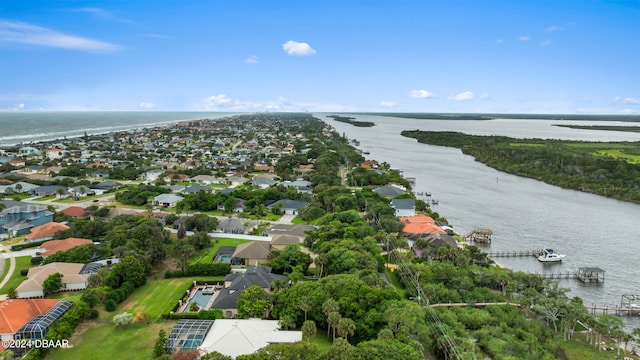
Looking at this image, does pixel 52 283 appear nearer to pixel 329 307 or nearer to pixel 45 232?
pixel 45 232

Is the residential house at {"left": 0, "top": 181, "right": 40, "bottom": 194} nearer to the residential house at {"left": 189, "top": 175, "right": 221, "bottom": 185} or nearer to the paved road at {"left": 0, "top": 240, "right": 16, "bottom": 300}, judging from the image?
the residential house at {"left": 189, "top": 175, "right": 221, "bottom": 185}

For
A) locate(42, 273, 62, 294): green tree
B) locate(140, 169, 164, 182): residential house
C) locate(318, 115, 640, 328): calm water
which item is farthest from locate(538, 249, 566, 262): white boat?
locate(140, 169, 164, 182): residential house

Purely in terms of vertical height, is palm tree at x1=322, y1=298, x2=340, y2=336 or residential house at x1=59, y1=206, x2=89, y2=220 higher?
palm tree at x1=322, y1=298, x2=340, y2=336

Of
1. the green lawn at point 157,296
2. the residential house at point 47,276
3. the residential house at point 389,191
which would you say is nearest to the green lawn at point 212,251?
the green lawn at point 157,296

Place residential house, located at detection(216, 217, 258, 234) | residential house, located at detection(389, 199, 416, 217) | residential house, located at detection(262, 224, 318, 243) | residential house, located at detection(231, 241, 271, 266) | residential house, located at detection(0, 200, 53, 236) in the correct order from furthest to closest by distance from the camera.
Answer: residential house, located at detection(389, 199, 416, 217), residential house, located at detection(216, 217, 258, 234), residential house, located at detection(0, 200, 53, 236), residential house, located at detection(262, 224, 318, 243), residential house, located at detection(231, 241, 271, 266)

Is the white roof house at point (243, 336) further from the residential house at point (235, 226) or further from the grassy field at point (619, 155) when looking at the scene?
the grassy field at point (619, 155)

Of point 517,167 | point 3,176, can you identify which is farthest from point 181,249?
point 517,167
